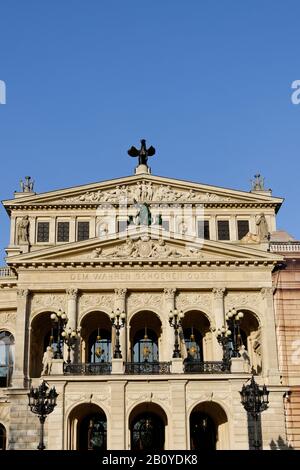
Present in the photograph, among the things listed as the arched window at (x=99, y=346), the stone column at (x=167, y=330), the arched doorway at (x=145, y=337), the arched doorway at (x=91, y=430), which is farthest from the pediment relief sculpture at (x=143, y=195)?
the arched doorway at (x=91, y=430)

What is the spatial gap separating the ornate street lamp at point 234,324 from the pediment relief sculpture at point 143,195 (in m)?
11.9

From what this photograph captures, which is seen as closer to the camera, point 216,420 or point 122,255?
point 216,420

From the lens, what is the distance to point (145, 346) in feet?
166

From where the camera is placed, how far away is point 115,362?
4238cm

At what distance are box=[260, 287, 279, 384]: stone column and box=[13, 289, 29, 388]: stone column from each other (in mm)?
15228

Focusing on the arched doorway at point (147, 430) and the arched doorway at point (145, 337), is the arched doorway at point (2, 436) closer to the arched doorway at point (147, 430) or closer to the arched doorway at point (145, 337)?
the arched doorway at point (147, 430)

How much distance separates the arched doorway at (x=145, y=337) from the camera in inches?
1962

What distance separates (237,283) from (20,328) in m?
14.4

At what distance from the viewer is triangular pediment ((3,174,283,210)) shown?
2203 inches

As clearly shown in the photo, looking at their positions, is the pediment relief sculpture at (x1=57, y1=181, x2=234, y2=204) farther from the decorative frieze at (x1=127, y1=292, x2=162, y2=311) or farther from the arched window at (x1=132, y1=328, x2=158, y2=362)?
the arched window at (x1=132, y1=328, x2=158, y2=362)

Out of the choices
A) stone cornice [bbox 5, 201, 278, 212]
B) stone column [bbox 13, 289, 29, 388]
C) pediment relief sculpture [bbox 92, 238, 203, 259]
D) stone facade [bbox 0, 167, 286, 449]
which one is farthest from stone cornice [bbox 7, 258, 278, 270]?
stone cornice [bbox 5, 201, 278, 212]
